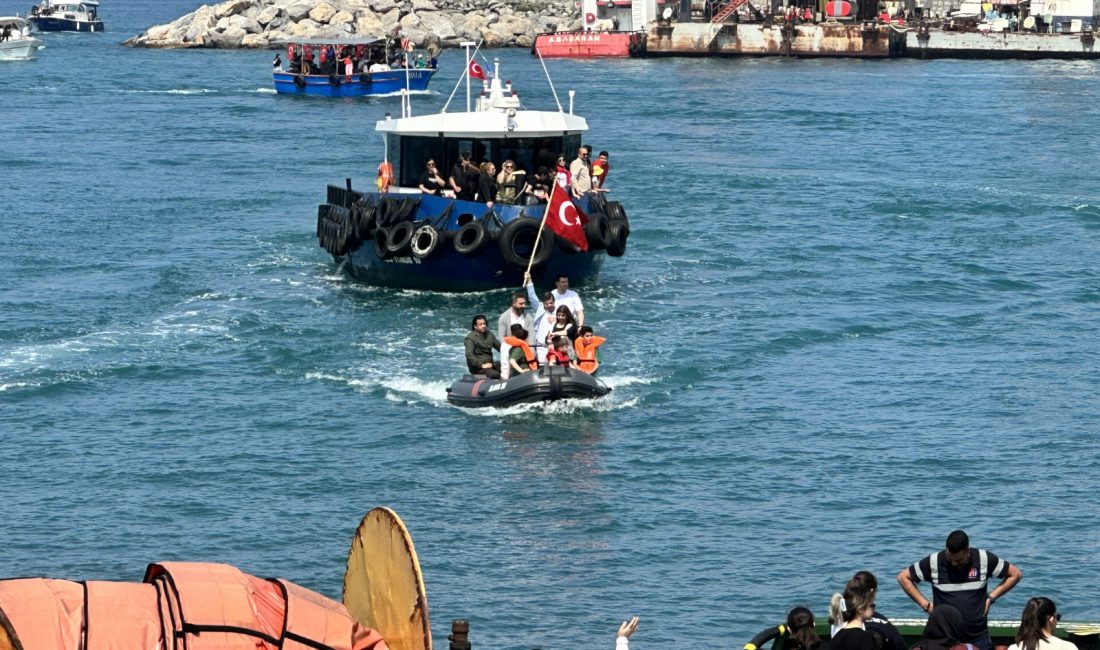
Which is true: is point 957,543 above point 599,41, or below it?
below

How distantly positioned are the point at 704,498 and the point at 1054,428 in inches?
246

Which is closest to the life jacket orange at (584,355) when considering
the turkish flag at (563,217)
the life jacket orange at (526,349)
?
the life jacket orange at (526,349)

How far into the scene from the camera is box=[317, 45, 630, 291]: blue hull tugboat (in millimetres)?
32438

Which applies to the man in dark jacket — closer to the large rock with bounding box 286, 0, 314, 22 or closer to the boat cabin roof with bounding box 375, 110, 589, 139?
the boat cabin roof with bounding box 375, 110, 589, 139

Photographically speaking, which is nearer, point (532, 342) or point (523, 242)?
point (532, 342)

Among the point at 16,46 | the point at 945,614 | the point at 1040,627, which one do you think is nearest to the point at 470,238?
the point at 945,614

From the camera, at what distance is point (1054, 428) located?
26328 millimetres

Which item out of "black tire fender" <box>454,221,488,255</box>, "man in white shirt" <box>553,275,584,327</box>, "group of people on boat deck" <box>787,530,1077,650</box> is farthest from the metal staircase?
"group of people on boat deck" <box>787,530,1077,650</box>

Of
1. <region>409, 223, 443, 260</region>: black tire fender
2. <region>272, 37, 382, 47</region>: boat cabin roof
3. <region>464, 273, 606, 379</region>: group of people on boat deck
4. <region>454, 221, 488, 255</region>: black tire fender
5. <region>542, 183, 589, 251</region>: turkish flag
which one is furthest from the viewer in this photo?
<region>272, 37, 382, 47</region>: boat cabin roof

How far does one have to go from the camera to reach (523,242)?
3234 centimetres

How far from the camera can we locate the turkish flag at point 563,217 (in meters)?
30.7

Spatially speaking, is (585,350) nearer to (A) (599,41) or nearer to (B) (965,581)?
(B) (965,581)

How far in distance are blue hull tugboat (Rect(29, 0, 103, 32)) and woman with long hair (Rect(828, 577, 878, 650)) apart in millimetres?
142006

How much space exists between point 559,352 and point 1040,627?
13.7 meters
